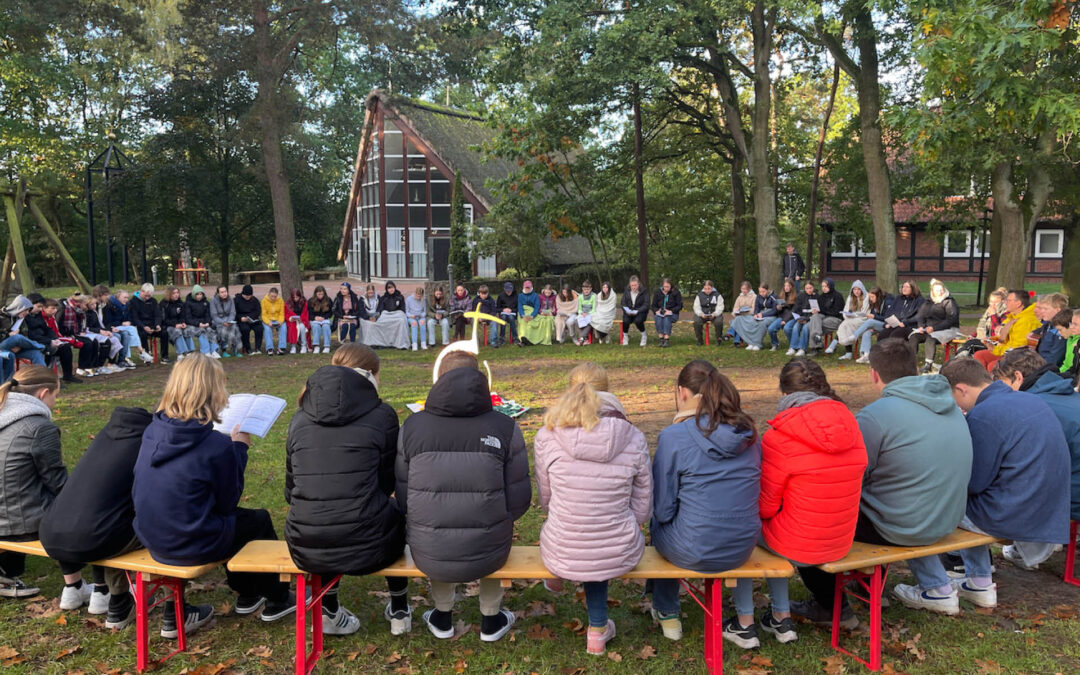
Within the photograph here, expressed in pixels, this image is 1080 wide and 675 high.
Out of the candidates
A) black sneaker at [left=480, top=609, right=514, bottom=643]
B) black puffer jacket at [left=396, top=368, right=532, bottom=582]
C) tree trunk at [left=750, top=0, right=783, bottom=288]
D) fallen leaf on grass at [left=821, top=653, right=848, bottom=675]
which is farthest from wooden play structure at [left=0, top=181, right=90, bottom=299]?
fallen leaf on grass at [left=821, top=653, right=848, bottom=675]

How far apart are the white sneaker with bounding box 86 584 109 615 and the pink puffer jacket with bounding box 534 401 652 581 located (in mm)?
2495

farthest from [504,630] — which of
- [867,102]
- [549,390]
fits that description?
[867,102]

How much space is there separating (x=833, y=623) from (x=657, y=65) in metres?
13.4

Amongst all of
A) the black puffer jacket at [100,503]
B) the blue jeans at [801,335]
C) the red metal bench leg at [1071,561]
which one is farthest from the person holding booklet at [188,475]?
the blue jeans at [801,335]

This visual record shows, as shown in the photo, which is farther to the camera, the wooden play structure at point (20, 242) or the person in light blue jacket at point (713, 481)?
the wooden play structure at point (20, 242)

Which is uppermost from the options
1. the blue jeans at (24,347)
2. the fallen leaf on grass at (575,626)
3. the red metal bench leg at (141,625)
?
the blue jeans at (24,347)

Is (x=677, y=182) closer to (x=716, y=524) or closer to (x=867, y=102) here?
(x=867, y=102)

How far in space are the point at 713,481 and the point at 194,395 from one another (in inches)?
96.6

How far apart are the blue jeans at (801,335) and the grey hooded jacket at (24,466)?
11755 millimetres

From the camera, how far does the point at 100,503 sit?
12.7 ft

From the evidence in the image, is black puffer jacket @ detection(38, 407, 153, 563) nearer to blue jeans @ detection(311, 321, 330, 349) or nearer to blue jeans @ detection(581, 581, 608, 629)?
blue jeans @ detection(581, 581, 608, 629)

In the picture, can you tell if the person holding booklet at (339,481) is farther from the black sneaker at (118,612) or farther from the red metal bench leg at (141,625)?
the black sneaker at (118,612)

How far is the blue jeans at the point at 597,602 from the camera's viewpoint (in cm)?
382

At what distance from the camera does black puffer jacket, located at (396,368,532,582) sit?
11.8 ft
